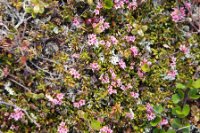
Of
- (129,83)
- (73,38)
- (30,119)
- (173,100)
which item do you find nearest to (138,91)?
(129,83)

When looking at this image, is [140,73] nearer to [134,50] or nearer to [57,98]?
[134,50]

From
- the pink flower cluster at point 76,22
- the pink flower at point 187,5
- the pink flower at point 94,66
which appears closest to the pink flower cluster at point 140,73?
the pink flower at point 94,66

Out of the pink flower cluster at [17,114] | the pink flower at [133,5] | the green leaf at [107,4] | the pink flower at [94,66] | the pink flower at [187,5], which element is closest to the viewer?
the pink flower cluster at [17,114]

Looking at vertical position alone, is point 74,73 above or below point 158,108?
above

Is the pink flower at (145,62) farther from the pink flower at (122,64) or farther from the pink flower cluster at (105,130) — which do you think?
the pink flower cluster at (105,130)

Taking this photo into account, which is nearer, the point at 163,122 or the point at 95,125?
the point at 95,125

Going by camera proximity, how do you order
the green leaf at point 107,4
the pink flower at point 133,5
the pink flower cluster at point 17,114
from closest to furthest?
the pink flower cluster at point 17,114, the green leaf at point 107,4, the pink flower at point 133,5

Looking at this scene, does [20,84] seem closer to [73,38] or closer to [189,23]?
[73,38]

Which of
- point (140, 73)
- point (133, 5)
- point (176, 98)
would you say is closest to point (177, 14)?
point (133, 5)

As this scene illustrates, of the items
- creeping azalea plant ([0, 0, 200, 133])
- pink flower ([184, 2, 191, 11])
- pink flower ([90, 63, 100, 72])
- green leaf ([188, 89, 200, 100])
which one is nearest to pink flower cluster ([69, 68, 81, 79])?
creeping azalea plant ([0, 0, 200, 133])
